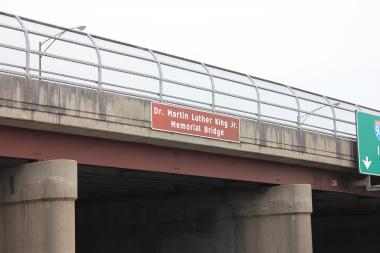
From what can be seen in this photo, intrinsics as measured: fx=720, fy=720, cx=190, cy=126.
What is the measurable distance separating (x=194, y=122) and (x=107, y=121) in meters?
3.27

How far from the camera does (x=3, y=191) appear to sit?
A: 16953 millimetres

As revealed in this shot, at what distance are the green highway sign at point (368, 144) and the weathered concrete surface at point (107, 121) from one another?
2894 mm

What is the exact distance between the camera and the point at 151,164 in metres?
19.6

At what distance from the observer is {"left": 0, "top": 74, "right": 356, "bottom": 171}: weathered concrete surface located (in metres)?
15.7

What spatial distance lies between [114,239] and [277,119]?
35.3 feet

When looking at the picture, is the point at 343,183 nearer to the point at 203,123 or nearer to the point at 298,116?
the point at 298,116

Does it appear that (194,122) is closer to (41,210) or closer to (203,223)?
(41,210)

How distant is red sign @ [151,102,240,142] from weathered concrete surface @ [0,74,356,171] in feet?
0.60

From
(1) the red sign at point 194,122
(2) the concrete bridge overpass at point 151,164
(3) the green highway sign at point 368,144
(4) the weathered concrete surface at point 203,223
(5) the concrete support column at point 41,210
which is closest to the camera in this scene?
(5) the concrete support column at point 41,210

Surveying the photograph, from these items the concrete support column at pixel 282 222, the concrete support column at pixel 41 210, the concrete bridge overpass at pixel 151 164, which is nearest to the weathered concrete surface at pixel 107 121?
the concrete bridge overpass at pixel 151 164

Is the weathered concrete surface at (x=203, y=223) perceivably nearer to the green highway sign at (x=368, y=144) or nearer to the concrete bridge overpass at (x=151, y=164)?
the concrete bridge overpass at (x=151, y=164)

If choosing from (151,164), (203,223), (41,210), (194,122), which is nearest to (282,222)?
(203,223)

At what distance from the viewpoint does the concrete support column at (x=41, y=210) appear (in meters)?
16.0

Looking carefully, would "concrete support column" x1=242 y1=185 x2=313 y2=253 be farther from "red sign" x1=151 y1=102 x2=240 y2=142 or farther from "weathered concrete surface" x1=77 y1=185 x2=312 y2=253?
"red sign" x1=151 y1=102 x2=240 y2=142
